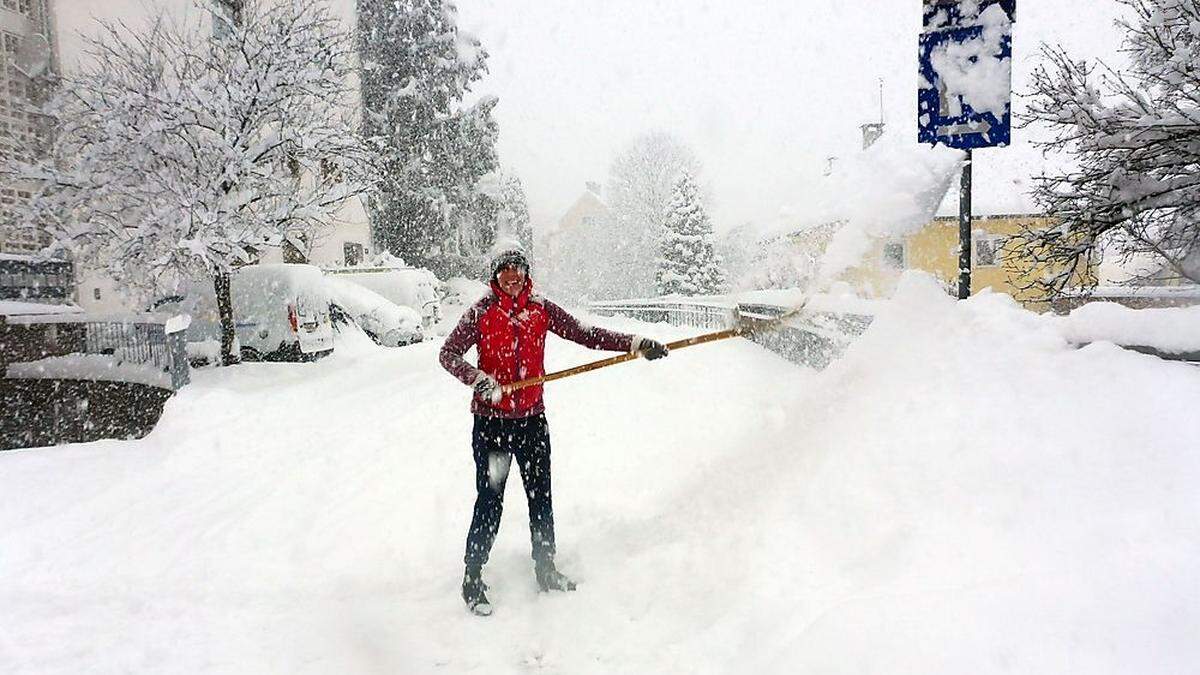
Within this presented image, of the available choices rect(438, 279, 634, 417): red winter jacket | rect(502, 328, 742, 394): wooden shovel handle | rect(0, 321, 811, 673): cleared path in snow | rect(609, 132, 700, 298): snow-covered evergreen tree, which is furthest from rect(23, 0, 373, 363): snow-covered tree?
rect(609, 132, 700, 298): snow-covered evergreen tree

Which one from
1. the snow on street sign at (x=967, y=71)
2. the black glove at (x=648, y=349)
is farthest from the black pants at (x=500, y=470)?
the snow on street sign at (x=967, y=71)

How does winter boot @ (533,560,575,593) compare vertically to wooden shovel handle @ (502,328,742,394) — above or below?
below

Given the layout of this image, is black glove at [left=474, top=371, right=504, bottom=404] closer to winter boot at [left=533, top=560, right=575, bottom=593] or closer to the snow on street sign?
winter boot at [left=533, top=560, right=575, bottom=593]

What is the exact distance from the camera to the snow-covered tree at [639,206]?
149 ft

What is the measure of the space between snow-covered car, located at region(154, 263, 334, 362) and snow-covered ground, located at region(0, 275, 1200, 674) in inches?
235

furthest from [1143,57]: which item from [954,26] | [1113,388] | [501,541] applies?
[501,541]

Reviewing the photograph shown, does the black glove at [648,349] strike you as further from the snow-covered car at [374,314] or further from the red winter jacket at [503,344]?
the snow-covered car at [374,314]

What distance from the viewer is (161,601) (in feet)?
12.9

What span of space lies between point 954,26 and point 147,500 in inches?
267

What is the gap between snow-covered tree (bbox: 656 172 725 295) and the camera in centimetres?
3850

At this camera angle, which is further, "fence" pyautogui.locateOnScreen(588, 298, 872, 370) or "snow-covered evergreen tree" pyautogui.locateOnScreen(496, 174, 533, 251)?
"snow-covered evergreen tree" pyautogui.locateOnScreen(496, 174, 533, 251)

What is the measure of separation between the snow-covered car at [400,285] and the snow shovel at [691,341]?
11642mm

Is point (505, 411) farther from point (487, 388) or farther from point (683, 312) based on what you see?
point (683, 312)

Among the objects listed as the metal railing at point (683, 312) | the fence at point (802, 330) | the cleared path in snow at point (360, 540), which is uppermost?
the fence at point (802, 330)
